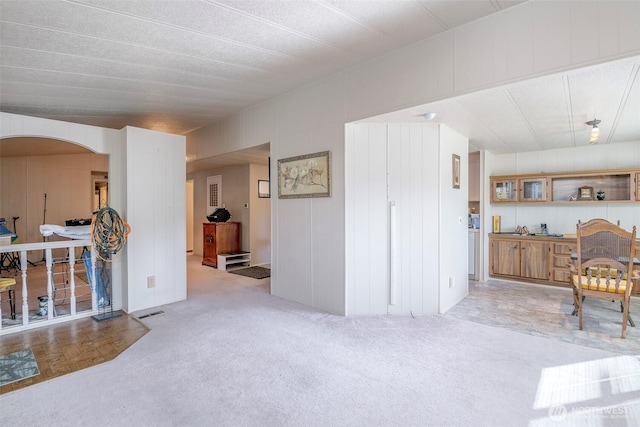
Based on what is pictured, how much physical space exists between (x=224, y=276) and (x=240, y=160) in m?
2.20

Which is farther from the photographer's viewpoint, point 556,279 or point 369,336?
point 556,279

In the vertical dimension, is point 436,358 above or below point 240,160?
below

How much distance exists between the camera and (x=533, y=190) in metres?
4.99

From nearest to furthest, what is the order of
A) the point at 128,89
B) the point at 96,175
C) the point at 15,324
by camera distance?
the point at 15,324 < the point at 128,89 < the point at 96,175

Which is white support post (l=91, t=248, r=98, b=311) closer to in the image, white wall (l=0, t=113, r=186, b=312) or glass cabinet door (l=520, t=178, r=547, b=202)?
white wall (l=0, t=113, r=186, b=312)

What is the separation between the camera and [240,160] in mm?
5910

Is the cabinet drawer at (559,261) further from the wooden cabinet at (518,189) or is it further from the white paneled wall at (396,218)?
the white paneled wall at (396,218)

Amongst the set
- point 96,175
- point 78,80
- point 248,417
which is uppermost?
point 78,80

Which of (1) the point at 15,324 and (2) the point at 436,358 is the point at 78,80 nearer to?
(1) the point at 15,324

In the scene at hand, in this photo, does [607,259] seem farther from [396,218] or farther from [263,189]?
[263,189]

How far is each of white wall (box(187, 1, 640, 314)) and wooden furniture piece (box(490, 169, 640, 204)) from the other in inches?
130

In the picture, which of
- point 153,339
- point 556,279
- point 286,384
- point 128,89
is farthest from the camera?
point 556,279

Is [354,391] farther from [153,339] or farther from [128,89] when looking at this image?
[128,89]

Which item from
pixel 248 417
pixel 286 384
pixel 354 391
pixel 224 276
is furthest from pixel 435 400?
pixel 224 276
